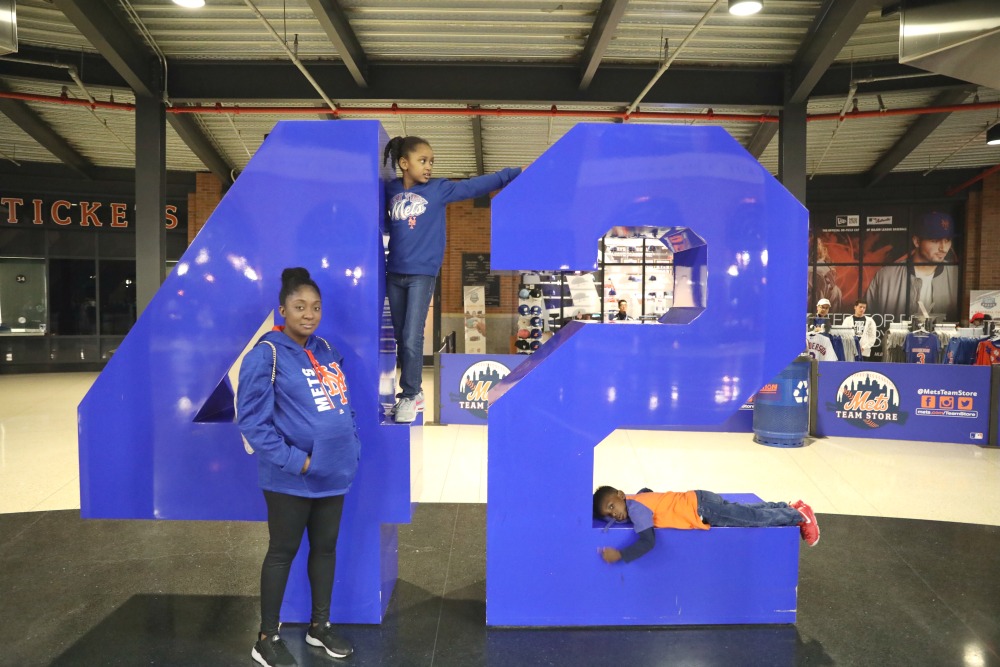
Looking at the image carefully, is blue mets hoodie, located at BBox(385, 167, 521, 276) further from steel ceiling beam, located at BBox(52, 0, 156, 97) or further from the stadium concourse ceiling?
steel ceiling beam, located at BBox(52, 0, 156, 97)

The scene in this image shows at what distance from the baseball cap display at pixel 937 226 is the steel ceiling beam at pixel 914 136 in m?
1.75

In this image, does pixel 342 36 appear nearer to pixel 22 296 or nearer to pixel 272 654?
pixel 272 654

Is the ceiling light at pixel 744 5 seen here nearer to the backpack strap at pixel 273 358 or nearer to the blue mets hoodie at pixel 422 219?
the blue mets hoodie at pixel 422 219

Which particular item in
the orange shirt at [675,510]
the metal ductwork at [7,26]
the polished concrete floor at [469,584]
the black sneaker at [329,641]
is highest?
the metal ductwork at [7,26]

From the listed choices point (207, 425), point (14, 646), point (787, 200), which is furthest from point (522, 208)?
point (14, 646)

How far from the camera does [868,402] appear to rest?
25.4 ft

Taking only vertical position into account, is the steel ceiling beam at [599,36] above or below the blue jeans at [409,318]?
above

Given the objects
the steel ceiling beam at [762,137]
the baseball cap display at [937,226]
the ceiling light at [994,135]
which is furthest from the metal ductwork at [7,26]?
the baseball cap display at [937,226]

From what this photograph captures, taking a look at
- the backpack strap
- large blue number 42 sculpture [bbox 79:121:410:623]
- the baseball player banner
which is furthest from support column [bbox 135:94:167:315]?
the baseball player banner

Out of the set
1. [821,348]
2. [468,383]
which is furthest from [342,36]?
[821,348]

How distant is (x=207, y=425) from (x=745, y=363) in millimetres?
2491

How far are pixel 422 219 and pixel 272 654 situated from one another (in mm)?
1960

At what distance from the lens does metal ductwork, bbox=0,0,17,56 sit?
3.77 meters

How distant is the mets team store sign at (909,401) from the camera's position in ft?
24.2
